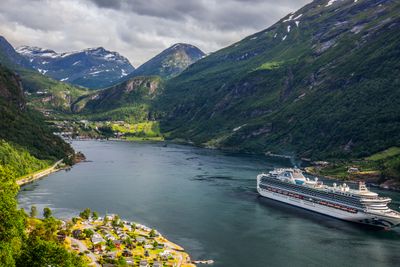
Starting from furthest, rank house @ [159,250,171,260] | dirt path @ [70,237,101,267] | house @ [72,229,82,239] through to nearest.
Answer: house @ [72,229,82,239] < house @ [159,250,171,260] < dirt path @ [70,237,101,267]

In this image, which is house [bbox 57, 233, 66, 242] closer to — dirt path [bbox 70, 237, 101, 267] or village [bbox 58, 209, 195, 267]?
village [bbox 58, 209, 195, 267]

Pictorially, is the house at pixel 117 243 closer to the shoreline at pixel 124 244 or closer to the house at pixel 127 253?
the shoreline at pixel 124 244

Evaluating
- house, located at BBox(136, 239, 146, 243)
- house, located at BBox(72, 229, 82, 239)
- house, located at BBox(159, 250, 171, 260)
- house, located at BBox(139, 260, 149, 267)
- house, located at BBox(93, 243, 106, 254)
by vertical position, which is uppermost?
house, located at BBox(72, 229, 82, 239)

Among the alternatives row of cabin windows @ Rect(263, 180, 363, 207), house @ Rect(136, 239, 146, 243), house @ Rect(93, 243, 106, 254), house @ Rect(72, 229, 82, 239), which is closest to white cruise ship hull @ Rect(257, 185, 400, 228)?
row of cabin windows @ Rect(263, 180, 363, 207)

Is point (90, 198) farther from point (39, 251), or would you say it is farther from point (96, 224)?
point (39, 251)

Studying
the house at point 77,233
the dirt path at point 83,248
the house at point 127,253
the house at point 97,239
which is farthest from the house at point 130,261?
the house at point 77,233

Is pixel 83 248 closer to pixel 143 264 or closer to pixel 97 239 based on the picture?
pixel 97 239

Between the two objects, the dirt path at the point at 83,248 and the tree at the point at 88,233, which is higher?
the tree at the point at 88,233
